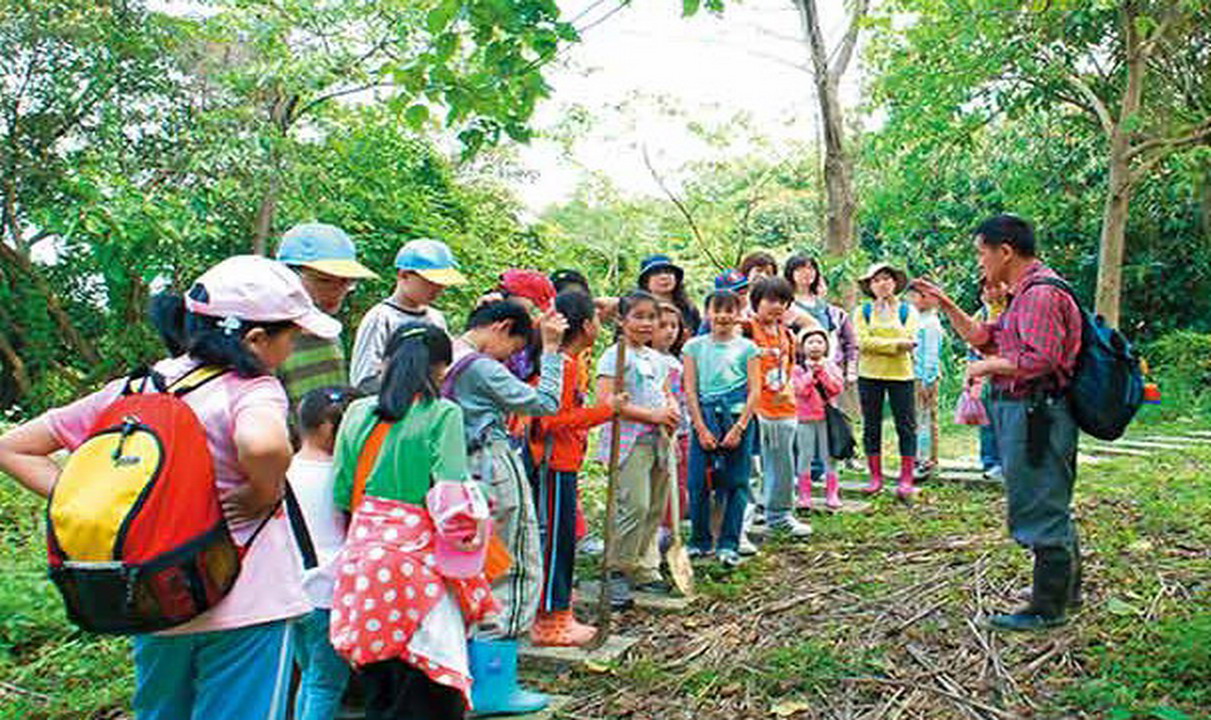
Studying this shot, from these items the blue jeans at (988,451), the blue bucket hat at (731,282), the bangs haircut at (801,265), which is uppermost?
the bangs haircut at (801,265)

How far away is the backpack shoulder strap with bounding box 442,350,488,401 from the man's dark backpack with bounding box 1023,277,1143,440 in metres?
2.37

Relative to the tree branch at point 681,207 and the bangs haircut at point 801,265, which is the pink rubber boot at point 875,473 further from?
the tree branch at point 681,207

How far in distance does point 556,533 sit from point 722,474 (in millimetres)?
1531

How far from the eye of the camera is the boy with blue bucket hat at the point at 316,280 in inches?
157

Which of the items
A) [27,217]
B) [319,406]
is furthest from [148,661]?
[27,217]

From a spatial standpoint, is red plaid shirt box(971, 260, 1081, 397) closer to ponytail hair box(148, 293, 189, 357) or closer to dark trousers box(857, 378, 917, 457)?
dark trousers box(857, 378, 917, 457)

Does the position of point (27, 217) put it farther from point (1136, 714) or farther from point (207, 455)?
point (1136, 714)

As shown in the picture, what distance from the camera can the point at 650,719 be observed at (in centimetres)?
370

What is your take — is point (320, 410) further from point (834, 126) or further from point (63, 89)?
point (63, 89)

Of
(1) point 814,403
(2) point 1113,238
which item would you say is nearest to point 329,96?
(1) point 814,403

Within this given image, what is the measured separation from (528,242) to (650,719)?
12.3 metres

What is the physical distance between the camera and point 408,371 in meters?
2.98

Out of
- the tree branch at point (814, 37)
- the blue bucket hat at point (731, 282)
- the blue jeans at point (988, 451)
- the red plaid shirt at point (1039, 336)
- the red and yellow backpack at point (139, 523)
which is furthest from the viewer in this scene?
the tree branch at point (814, 37)

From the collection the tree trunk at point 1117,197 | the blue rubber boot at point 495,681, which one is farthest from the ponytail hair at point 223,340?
the tree trunk at point 1117,197
